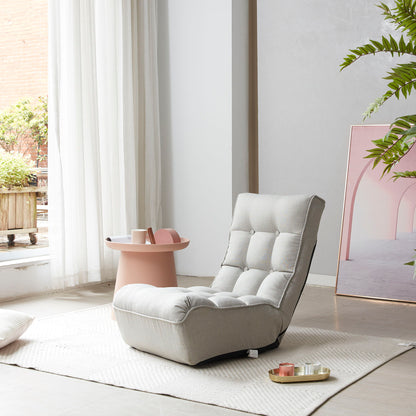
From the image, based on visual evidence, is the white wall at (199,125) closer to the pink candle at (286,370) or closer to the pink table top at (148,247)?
the pink table top at (148,247)

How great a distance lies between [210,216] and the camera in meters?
5.61

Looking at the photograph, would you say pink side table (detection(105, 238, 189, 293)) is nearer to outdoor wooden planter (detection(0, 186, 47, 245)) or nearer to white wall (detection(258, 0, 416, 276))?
outdoor wooden planter (detection(0, 186, 47, 245))

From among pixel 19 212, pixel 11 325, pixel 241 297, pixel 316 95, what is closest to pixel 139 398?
pixel 241 297

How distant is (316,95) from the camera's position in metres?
5.24

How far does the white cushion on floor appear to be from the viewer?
3.25 metres

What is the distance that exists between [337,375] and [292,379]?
24 cm

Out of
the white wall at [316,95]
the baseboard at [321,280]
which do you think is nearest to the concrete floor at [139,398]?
the baseboard at [321,280]

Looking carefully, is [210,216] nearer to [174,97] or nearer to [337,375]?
[174,97]

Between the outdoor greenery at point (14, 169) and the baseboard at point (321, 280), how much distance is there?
228 centimetres

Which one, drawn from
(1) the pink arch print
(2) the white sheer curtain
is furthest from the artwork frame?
(2) the white sheer curtain

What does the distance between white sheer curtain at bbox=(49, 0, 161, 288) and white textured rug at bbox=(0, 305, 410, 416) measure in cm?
127

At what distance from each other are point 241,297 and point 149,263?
0.74 meters

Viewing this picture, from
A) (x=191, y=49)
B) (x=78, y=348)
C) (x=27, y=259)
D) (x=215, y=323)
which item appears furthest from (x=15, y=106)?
(x=215, y=323)

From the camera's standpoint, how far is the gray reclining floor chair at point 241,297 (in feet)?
9.61
